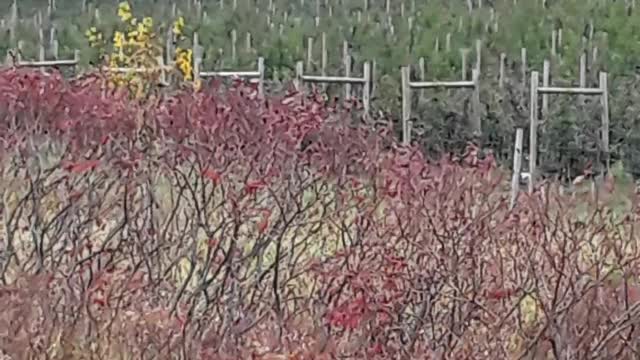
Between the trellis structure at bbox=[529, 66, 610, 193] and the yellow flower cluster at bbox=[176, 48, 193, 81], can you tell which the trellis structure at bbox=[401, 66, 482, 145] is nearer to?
the trellis structure at bbox=[529, 66, 610, 193]

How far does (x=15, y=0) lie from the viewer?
2623 centimetres

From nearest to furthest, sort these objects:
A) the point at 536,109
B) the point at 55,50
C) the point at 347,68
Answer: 1. the point at 536,109
2. the point at 347,68
3. the point at 55,50

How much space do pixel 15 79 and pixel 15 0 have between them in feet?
71.6

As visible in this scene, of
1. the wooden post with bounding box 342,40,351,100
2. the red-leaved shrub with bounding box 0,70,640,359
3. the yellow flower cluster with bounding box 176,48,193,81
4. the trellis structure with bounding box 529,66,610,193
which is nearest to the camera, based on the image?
the red-leaved shrub with bounding box 0,70,640,359

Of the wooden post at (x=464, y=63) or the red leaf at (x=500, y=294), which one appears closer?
the red leaf at (x=500, y=294)

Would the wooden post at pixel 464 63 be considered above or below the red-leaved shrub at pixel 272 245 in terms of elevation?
above

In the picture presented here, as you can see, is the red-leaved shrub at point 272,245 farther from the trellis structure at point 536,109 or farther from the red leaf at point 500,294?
the trellis structure at point 536,109

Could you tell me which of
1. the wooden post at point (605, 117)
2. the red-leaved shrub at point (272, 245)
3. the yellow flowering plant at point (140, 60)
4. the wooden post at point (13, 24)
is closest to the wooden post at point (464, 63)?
the wooden post at point (605, 117)

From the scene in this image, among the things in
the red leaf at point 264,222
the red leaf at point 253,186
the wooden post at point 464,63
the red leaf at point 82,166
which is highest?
the wooden post at point 464,63

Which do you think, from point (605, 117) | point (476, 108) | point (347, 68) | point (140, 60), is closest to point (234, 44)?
point (347, 68)

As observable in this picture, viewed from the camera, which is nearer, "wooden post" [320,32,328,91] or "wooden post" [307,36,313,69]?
"wooden post" [320,32,328,91]

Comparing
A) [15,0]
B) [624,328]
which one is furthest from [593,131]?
[15,0]

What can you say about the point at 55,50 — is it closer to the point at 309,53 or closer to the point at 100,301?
the point at 309,53

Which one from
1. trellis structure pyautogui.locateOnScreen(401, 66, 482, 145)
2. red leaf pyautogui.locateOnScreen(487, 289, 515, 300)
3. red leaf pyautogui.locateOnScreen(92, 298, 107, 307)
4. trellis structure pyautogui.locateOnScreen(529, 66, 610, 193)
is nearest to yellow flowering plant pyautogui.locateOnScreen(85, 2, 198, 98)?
trellis structure pyautogui.locateOnScreen(401, 66, 482, 145)
